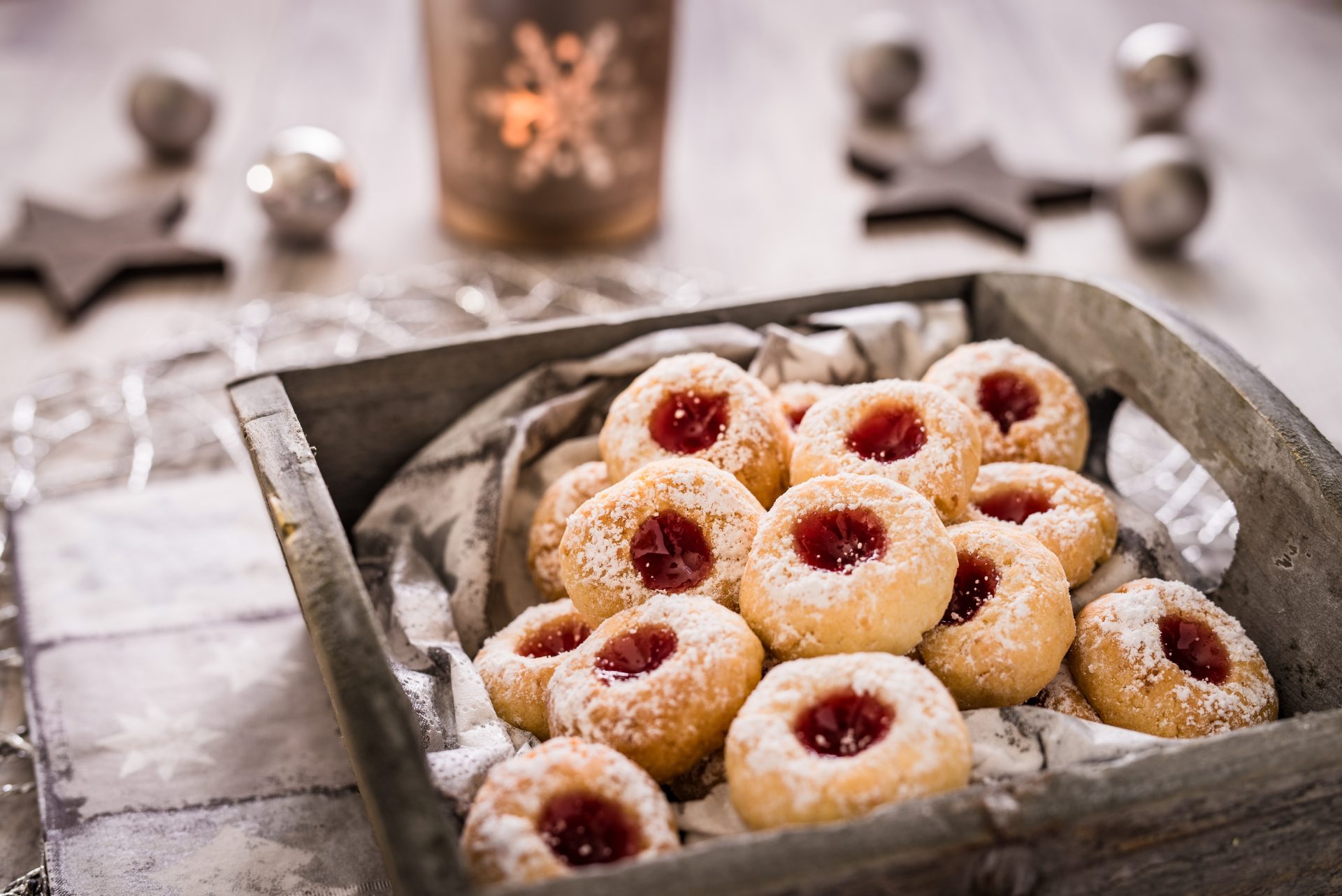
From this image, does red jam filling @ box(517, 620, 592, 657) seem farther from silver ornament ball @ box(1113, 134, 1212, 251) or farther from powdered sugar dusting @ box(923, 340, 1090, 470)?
silver ornament ball @ box(1113, 134, 1212, 251)

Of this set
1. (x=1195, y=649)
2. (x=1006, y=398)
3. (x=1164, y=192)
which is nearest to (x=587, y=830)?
(x=1195, y=649)

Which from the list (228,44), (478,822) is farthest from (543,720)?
(228,44)

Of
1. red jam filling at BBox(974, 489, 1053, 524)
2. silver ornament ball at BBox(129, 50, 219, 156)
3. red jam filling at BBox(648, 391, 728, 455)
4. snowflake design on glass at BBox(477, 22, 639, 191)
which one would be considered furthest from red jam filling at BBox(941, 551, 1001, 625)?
silver ornament ball at BBox(129, 50, 219, 156)

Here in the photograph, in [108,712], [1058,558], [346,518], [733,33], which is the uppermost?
[733,33]

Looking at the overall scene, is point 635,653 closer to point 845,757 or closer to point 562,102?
point 845,757

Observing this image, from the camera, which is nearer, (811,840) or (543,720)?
(811,840)

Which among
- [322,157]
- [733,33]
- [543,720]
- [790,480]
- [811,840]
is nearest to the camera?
[811,840]

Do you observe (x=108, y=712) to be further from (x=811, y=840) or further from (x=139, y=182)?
(x=139, y=182)
